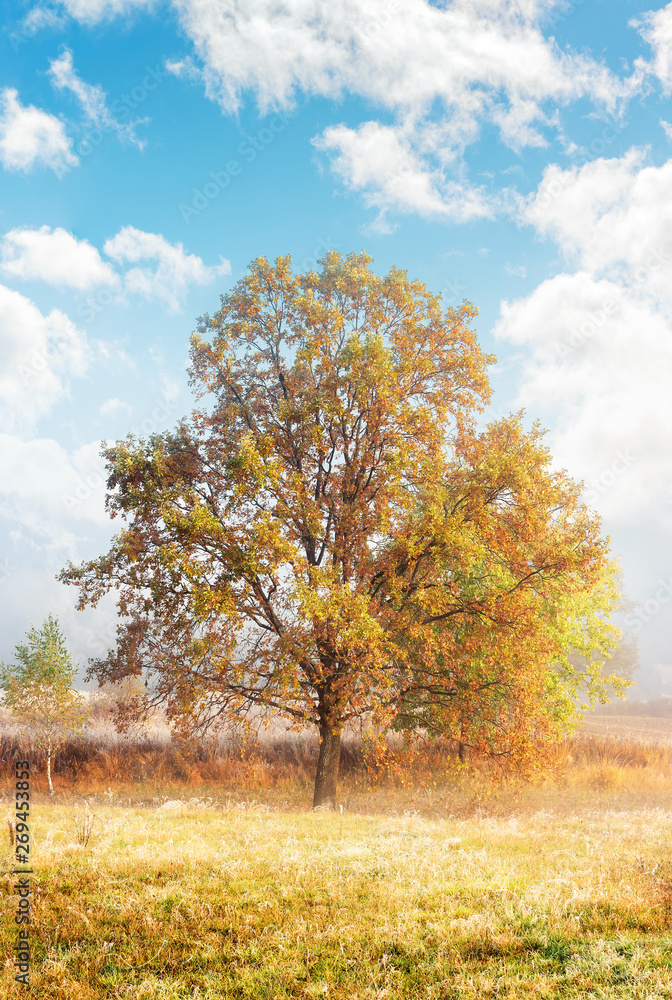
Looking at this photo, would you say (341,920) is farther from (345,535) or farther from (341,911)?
(345,535)

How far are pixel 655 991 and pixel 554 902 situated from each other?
A: 1819 mm

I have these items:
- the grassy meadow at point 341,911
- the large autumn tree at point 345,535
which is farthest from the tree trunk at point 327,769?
the grassy meadow at point 341,911

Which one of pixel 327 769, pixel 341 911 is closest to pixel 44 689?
pixel 327 769

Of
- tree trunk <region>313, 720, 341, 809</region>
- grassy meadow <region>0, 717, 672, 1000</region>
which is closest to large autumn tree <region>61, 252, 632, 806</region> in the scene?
tree trunk <region>313, 720, 341, 809</region>

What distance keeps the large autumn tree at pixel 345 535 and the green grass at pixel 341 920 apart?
221 inches

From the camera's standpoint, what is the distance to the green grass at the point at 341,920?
5699 millimetres

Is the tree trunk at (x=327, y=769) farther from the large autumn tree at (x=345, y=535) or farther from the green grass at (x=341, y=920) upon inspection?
the green grass at (x=341, y=920)

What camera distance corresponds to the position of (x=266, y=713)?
16.8 meters

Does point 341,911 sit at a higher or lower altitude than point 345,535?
lower

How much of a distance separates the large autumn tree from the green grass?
5.61m

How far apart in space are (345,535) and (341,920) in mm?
10807

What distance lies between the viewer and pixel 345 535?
16875mm

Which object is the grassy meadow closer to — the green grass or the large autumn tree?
the green grass

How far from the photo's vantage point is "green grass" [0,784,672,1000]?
224 inches
